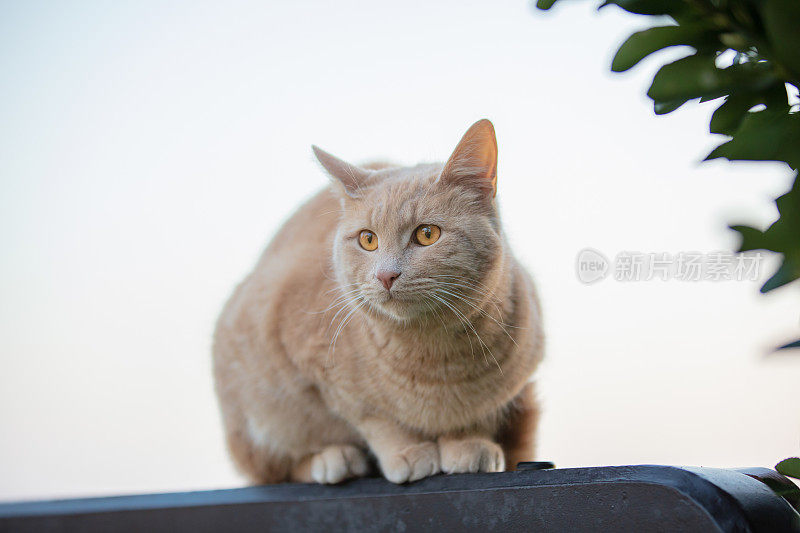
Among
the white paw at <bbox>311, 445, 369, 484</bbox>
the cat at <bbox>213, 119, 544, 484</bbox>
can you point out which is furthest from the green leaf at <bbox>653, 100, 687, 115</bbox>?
the white paw at <bbox>311, 445, 369, 484</bbox>

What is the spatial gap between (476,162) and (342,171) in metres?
0.29

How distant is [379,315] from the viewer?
1.27m

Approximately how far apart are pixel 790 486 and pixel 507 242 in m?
0.72

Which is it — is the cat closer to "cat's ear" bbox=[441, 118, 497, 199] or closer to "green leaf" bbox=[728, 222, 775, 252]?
"cat's ear" bbox=[441, 118, 497, 199]

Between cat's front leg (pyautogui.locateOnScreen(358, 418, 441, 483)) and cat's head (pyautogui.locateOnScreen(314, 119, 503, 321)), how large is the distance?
26 centimetres

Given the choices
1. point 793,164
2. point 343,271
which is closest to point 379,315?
point 343,271

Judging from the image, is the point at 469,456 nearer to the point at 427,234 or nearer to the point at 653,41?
the point at 427,234

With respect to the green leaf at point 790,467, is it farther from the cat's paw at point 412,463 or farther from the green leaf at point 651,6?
the cat's paw at point 412,463

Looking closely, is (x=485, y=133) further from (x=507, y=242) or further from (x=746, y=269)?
(x=746, y=269)

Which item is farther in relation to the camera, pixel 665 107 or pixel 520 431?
pixel 520 431

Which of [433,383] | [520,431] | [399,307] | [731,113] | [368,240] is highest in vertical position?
[731,113]

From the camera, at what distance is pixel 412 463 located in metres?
1.22

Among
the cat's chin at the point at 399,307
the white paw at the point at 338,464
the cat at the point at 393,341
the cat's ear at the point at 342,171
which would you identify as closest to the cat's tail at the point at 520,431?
the cat at the point at 393,341

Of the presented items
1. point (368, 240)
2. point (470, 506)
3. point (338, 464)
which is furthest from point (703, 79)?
point (338, 464)
